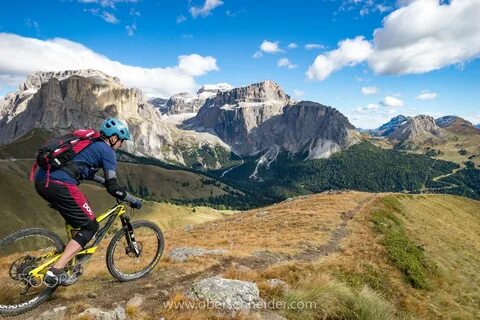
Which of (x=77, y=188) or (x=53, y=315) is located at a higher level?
(x=77, y=188)

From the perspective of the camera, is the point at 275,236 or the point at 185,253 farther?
the point at 275,236

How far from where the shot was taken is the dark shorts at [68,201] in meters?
10.7

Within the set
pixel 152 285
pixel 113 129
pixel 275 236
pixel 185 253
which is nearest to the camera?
pixel 113 129

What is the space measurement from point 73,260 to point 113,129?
4.19 meters

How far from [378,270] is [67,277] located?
656 inches

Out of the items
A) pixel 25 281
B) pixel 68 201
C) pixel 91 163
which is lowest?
pixel 25 281

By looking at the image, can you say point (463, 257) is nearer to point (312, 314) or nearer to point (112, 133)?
point (312, 314)

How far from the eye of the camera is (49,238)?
37.5ft

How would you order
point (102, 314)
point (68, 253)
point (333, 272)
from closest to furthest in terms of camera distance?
point (102, 314) < point (68, 253) < point (333, 272)

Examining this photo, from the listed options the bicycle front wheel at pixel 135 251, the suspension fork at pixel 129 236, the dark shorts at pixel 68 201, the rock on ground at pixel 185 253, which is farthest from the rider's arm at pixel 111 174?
the rock on ground at pixel 185 253

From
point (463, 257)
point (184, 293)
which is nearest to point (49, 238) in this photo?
point (184, 293)

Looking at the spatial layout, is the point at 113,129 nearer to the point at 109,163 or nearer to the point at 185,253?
the point at 109,163

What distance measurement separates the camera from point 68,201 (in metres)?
10.9

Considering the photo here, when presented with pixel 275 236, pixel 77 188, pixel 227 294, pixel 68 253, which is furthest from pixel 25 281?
pixel 275 236
